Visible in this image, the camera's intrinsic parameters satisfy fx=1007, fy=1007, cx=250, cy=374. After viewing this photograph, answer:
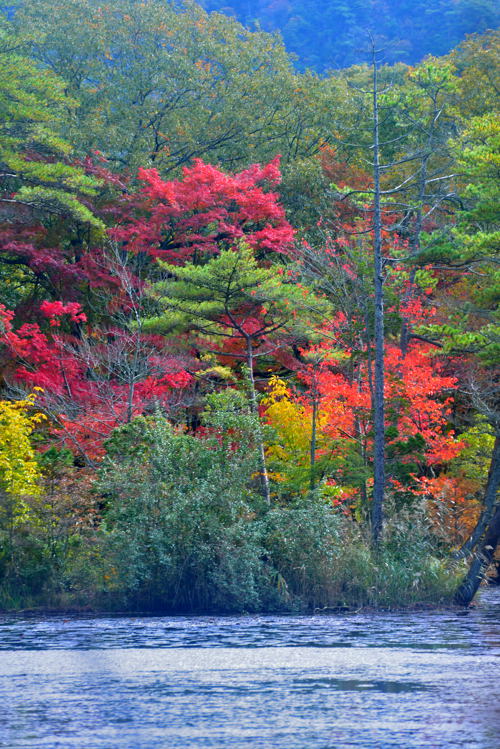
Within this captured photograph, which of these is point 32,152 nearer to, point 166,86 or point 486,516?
point 166,86

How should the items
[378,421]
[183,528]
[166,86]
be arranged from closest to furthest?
1. [183,528]
2. [378,421]
3. [166,86]

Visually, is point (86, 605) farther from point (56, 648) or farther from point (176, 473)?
point (56, 648)

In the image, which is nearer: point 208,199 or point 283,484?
point 283,484

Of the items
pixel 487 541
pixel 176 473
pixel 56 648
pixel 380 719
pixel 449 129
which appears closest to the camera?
pixel 380 719

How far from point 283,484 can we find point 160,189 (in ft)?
35.8

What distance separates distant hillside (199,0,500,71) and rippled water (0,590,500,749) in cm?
4958

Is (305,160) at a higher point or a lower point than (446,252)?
higher

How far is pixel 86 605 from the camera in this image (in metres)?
23.2

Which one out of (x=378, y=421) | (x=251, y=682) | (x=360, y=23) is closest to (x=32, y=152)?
(x=378, y=421)

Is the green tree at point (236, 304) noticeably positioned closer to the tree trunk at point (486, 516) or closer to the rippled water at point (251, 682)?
the tree trunk at point (486, 516)

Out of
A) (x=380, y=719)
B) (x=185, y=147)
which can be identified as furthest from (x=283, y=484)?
(x=185, y=147)

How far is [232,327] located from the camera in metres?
29.5

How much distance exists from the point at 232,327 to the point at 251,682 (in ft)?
52.9

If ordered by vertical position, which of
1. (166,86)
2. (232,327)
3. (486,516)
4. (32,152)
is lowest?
(486,516)
